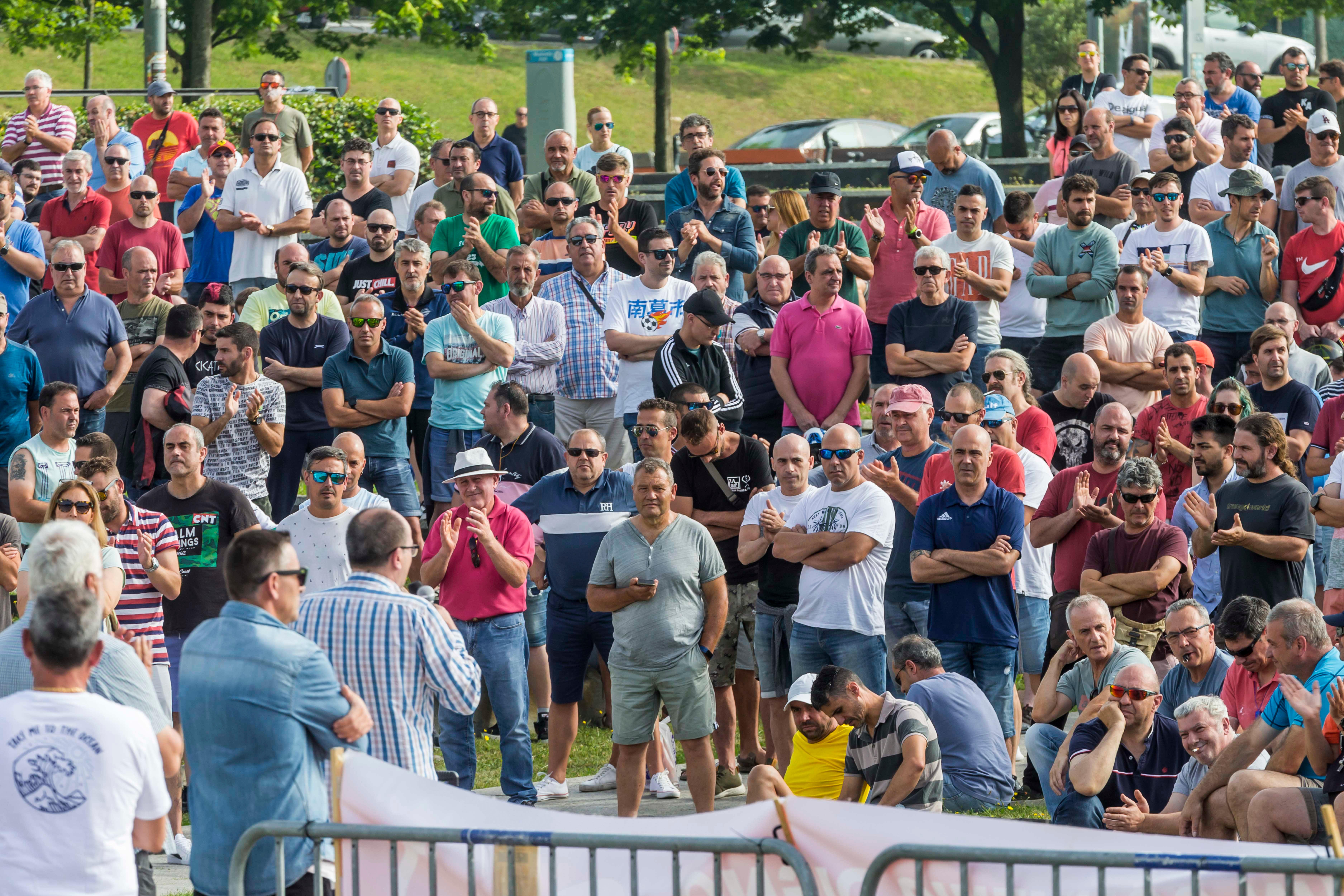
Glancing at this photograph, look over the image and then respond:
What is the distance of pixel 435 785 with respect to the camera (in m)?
5.33

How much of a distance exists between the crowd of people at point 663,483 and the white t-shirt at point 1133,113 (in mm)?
817

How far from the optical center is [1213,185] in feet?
49.2

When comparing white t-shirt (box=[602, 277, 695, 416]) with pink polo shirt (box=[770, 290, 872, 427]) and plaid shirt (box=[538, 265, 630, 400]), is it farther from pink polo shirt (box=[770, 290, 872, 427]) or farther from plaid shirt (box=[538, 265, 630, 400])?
pink polo shirt (box=[770, 290, 872, 427])

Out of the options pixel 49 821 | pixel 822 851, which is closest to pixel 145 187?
pixel 49 821

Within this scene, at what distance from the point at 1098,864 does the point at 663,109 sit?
2366cm

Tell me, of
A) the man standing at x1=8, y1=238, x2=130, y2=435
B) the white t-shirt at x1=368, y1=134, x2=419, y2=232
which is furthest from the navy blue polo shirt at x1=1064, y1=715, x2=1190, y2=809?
the white t-shirt at x1=368, y1=134, x2=419, y2=232

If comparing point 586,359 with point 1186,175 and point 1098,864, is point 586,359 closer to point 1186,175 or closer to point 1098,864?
point 1186,175

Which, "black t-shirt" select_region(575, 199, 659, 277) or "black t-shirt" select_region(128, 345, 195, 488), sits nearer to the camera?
"black t-shirt" select_region(128, 345, 195, 488)

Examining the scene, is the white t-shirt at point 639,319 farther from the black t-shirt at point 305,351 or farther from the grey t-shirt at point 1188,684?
the grey t-shirt at point 1188,684

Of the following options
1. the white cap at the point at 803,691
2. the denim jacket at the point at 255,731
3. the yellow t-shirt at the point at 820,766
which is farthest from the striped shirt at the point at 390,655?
the yellow t-shirt at the point at 820,766

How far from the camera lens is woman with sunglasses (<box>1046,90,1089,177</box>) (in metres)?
17.3

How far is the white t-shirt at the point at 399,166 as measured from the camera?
15.8 meters

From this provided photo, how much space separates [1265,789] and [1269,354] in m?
4.88

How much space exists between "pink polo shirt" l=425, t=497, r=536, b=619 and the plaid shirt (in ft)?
9.56
